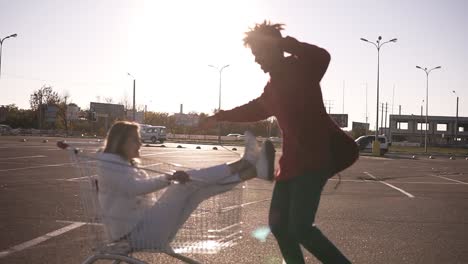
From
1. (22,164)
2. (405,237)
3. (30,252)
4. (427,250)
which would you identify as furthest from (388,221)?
(22,164)

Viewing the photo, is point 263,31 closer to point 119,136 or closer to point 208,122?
point 208,122

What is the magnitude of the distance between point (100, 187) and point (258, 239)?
3246 millimetres

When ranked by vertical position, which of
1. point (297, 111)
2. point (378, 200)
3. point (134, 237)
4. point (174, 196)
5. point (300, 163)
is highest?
point (297, 111)

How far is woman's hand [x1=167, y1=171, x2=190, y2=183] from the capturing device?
122 inches

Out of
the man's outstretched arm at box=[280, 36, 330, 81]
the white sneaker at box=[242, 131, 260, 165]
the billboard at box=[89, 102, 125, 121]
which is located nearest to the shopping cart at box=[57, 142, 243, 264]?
the white sneaker at box=[242, 131, 260, 165]

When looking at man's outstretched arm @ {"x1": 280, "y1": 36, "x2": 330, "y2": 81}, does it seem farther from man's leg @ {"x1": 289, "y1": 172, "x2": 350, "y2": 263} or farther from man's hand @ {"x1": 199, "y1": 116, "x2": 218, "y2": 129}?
man's hand @ {"x1": 199, "y1": 116, "x2": 218, "y2": 129}

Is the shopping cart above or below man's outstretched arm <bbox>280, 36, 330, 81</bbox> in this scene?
below

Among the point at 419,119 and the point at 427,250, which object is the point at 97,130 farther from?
the point at 427,250

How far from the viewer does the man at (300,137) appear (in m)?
3.21

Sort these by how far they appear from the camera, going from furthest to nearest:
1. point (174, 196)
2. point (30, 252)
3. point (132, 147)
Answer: point (30, 252) < point (132, 147) < point (174, 196)

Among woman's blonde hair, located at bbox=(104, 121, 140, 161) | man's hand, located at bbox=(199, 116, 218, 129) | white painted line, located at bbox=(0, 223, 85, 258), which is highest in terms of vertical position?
man's hand, located at bbox=(199, 116, 218, 129)

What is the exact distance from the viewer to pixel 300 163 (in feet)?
10.6

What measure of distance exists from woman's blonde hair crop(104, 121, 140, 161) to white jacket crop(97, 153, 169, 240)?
0.08 meters

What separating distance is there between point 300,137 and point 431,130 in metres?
122
